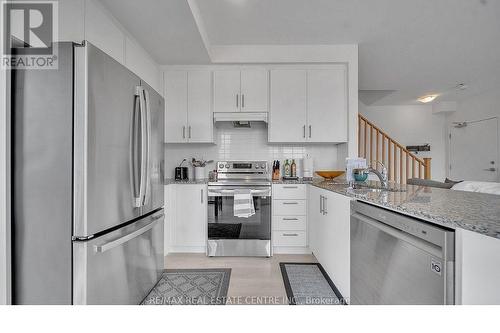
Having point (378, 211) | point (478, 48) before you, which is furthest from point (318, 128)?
point (478, 48)

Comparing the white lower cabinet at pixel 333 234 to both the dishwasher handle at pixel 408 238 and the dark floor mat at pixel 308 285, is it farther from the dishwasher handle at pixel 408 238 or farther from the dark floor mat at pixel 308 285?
the dishwasher handle at pixel 408 238

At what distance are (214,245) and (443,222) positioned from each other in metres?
2.37

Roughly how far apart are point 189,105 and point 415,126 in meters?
5.59

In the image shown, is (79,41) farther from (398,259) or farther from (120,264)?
(398,259)

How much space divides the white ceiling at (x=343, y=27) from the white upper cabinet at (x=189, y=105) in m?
0.21

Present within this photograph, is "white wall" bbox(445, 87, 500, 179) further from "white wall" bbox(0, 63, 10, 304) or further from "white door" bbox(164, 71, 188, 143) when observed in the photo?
"white wall" bbox(0, 63, 10, 304)

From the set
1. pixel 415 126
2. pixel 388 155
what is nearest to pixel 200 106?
pixel 388 155

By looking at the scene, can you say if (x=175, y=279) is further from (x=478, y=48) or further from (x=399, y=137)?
(x=399, y=137)

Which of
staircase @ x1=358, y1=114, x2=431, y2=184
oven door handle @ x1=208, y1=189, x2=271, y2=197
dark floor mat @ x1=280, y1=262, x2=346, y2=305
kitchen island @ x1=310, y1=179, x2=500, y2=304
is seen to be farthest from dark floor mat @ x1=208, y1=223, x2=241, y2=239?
staircase @ x1=358, y1=114, x2=431, y2=184

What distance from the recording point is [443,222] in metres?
0.88

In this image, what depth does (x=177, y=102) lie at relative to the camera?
327 centimetres

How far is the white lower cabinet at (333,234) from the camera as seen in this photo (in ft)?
5.80

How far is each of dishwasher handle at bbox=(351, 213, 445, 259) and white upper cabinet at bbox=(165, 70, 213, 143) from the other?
91.1 inches

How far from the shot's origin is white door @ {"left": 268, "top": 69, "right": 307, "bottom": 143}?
3.21 meters
